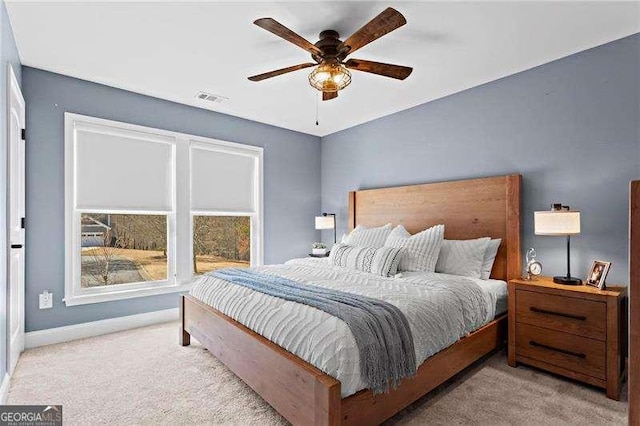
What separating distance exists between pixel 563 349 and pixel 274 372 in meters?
2.14

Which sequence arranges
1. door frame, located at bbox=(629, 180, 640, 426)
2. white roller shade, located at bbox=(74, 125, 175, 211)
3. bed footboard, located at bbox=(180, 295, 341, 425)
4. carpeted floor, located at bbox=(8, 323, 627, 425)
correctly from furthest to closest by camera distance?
white roller shade, located at bbox=(74, 125, 175, 211)
carpeted floor, located at bbox=(8, 323, 627, 425)
bed footboard, located at bbox=(180, 295, 341, 425)
door frame, located at bbox=(629, 180, 640, 426)

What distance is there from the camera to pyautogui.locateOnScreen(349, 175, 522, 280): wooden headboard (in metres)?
3.09

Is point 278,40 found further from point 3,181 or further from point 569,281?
point 569,281

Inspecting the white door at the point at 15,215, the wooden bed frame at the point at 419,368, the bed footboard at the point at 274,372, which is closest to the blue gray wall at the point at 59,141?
the white door at the point at 15,215

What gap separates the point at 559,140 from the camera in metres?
2.89

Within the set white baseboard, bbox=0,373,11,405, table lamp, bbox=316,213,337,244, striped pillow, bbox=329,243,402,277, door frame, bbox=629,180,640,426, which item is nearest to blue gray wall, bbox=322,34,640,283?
striped pillow, bbox=329,243,402,277

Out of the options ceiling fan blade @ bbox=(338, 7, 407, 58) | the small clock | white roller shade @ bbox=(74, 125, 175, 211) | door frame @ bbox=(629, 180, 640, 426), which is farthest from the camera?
white roller shade @ bbox=(74, 125, 175, 211)

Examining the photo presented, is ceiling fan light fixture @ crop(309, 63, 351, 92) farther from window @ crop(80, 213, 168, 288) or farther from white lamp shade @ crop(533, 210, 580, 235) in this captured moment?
window @ crop(80, 213, 168, 288)

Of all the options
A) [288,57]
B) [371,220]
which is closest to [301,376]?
[288,57]

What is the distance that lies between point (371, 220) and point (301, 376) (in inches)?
119

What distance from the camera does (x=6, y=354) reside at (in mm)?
2305

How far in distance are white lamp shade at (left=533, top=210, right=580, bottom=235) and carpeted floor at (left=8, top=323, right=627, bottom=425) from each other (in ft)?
3.63

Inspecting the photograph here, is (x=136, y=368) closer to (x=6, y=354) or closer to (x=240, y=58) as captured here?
(x=6, y=354)

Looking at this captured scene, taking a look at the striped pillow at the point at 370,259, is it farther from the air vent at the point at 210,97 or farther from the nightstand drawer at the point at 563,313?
the air vent at the point at 210,97
